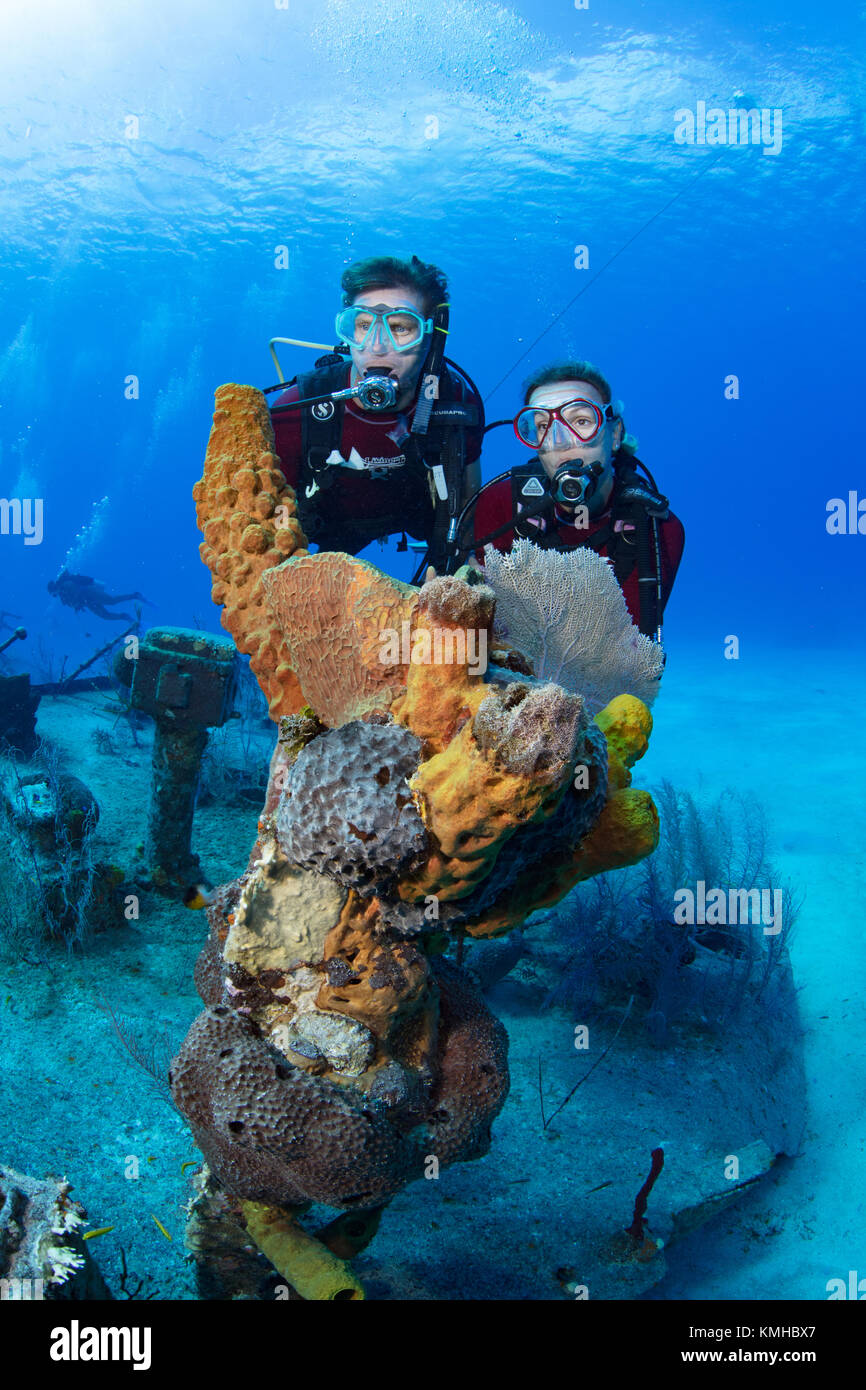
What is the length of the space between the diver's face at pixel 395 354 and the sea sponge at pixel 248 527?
2553 millimetres

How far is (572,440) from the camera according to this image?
4000 millimetres

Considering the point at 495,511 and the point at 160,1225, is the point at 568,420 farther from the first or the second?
the point at 160,1225

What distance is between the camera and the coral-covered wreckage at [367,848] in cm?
159

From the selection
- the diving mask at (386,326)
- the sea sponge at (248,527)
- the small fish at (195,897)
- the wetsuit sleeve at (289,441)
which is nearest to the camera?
the sea sponge at (248,527)

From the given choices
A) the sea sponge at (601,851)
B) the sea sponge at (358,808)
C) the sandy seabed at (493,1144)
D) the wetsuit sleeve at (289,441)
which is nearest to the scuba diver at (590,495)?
the wetsuit sleeve at (289,441)

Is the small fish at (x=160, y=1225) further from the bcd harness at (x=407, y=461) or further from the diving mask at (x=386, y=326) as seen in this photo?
the diving mask at (x=386, y=326)

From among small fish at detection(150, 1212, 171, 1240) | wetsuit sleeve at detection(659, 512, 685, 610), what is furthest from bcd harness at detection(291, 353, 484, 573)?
small fish at detection(150, 1212, 171, 1240)

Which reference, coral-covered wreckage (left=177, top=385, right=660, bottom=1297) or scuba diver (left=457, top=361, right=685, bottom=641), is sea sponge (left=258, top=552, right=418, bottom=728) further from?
scuba diver (left=457, top=361, right=685, bottom=641)

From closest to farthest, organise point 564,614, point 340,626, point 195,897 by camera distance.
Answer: point 340,626 → point 564,614 → point 195,897

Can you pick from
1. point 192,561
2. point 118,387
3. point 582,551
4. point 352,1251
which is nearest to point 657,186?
point 582,551

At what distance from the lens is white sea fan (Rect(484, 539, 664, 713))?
2617mm

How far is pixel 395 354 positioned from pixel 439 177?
98.2 ft

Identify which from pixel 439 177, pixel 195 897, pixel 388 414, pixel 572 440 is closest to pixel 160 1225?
pixel 195 897

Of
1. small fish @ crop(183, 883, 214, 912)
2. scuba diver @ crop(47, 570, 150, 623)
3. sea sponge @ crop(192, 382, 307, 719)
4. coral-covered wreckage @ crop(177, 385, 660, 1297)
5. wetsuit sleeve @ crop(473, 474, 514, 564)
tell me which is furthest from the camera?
scuba diver @ crop(47, 570, 150, 623)
